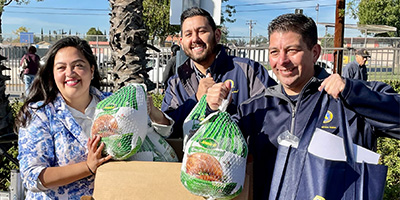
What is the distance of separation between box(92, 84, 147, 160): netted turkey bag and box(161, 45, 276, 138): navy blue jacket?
2.46 feet

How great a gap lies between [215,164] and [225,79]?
1.28 meters

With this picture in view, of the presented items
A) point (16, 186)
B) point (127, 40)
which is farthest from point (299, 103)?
point (127, 40)

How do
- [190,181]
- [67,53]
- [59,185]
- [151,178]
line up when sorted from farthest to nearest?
[67,53], [59,185], [151,178], [190,181]

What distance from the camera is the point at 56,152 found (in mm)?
2070

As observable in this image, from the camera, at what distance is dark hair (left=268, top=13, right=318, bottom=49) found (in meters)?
1.89

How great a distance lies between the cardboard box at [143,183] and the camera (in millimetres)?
1719

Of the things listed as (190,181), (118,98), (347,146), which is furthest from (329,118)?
(118,98)

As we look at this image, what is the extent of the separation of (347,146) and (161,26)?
31806mm

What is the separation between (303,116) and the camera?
185 centimetres

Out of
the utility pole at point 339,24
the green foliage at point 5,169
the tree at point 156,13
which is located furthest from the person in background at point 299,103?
the tree at point 156,13

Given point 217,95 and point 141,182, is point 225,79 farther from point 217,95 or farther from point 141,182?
point 141,182

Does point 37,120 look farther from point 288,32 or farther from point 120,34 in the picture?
point 120,34

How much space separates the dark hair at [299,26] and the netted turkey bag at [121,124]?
785mm

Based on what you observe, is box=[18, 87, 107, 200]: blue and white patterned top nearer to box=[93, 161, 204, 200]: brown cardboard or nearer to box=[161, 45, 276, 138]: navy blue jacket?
box=[93, 161, 204, 200]: brown cardboard
